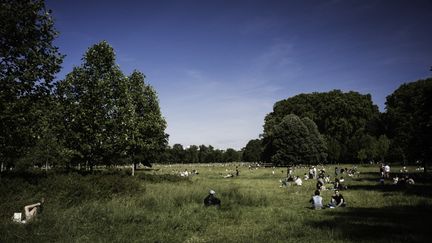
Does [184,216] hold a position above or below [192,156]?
below

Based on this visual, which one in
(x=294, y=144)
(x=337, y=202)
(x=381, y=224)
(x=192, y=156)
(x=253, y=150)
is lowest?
(x=381, y=224)

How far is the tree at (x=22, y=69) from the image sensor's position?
73.1 feet

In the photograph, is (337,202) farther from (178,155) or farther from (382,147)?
Answer: (178,155)

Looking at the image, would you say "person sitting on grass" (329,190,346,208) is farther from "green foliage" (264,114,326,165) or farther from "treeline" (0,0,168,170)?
"green foliage" (264,114,326,165)

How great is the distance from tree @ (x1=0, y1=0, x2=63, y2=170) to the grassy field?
2.92 m

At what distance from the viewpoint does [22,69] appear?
23.1 metres

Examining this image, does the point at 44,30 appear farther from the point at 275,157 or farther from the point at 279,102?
the point at 279,102

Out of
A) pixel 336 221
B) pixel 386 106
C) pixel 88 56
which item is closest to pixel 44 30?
pixel 88 56

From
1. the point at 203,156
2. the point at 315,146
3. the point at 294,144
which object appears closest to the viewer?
the point at 294,144

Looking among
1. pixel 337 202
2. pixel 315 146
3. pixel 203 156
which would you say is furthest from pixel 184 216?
pixel 203 156

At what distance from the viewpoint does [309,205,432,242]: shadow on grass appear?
46.1ft

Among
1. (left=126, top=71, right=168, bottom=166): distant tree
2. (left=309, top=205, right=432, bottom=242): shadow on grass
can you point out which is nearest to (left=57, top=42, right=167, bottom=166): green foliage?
(left=126, top=71, right=168, bottom=166): distant tree

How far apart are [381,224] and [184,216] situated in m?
9.09

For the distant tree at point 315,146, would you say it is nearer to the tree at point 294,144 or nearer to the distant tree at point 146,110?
the tree at point 294,144
